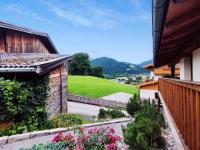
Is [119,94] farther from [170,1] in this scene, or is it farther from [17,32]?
[170,1]

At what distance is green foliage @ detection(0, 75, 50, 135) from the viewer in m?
10.0

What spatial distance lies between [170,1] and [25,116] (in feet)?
29.2

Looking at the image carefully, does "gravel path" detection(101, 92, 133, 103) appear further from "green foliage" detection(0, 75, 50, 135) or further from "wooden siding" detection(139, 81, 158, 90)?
"green foliage" detection(0, 75, 50, 135)

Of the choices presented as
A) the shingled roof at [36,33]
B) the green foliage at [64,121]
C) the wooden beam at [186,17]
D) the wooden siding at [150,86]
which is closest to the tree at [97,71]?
the wooden siding at [150,86]

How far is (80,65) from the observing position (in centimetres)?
7412

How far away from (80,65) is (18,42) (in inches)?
2183

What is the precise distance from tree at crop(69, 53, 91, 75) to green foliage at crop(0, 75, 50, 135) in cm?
6099

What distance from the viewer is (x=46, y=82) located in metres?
11.8

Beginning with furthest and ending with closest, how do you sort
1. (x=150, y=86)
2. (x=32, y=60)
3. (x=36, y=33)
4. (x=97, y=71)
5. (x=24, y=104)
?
(x=97, y=71)
(x=150, y=86)
(x=36, y=33)
(x=32, y=60)
(x=24, y=104)

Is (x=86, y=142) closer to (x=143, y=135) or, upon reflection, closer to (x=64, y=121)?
(x=143, y=135)

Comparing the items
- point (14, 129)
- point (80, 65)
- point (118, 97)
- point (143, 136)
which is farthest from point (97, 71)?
point (143, 136)

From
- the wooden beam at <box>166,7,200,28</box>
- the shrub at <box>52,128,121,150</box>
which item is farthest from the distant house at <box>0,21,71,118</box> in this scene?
the wooden beam at <box>166,7,200,28</box>

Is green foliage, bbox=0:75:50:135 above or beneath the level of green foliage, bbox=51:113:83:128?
above

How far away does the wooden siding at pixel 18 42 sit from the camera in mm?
16859
